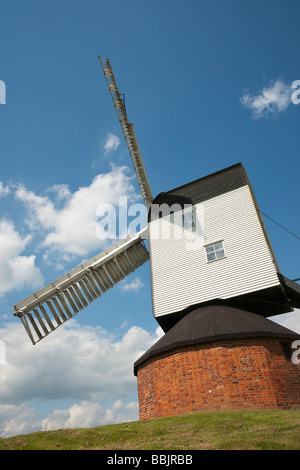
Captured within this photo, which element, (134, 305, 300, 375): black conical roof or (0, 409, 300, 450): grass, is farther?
(134, 305, 300, 375): black conical roof

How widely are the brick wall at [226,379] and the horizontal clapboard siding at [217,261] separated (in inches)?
120

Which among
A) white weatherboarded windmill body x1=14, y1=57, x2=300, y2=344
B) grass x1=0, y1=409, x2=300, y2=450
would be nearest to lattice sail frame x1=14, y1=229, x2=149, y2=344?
white weatherboarded windmill body x1=14, y1=57, x2=300, y2=344

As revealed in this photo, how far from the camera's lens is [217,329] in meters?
13.0

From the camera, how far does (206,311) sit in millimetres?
14969

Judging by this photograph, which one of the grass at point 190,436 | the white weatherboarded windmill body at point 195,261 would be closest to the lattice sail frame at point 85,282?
the white weatherboarded windmill body at point 195,261

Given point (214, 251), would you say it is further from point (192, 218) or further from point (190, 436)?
point (190, 436)

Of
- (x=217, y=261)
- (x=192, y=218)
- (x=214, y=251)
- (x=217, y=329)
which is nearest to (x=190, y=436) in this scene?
(x=217, y=329)

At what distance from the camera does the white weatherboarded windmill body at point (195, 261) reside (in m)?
15.1

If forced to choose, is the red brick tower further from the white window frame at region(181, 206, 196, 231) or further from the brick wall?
the white window frame at region(181, 206, 196, 231)

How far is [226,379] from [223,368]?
0.39 m

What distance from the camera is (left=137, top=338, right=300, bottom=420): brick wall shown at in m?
11.6

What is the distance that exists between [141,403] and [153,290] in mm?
5362

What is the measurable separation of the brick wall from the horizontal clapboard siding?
9.98ft
